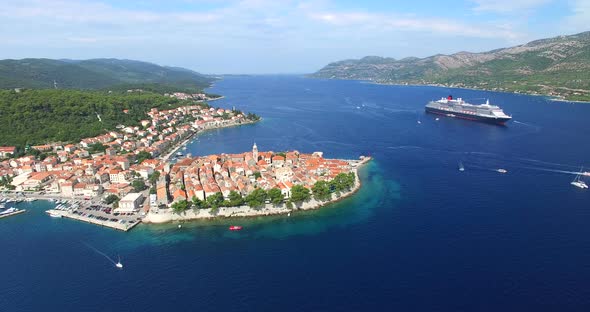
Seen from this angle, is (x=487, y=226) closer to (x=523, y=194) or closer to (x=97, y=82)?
(x=523, y=194)

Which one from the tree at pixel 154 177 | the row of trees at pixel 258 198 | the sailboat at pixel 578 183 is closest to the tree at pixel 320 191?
the row of trees at pixel 258 198

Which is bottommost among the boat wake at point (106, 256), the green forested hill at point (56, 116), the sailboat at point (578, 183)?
the boat wake at point (106, 256)

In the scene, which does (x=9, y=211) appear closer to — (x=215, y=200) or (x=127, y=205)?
(x=127, y=205)

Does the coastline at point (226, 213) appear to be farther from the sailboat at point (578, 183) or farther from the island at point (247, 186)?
the sailboat at point (578, 183)

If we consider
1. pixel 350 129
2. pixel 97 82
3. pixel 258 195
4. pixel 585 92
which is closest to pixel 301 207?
pixel 258 195

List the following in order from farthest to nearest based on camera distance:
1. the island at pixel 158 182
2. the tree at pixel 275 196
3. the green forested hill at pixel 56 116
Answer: the green forested hill at pixel 56 116, the tree at pixel 275 196, the island at pixel 158 182

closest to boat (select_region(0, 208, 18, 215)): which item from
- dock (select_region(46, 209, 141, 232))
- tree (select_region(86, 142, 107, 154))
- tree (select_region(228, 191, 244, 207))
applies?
dock (select_region(46, 209, 141, 232))
